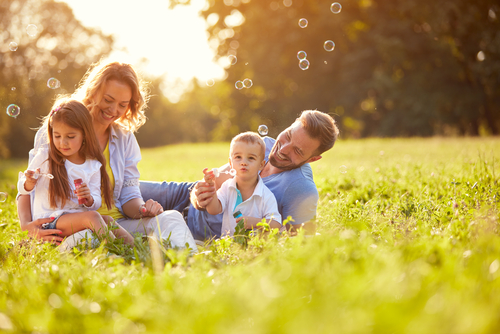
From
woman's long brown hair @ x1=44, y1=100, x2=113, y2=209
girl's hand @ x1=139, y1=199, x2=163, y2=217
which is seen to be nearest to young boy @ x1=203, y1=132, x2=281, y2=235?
girl's hand @ x1=139, y1=199, x2=163, y2=217

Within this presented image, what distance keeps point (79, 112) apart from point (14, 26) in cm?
2997

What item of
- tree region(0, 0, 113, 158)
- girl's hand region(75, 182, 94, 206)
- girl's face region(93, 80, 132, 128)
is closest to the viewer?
girl's hand region(75, 182, 94, 206)

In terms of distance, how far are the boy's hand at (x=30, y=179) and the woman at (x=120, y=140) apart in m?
0.20

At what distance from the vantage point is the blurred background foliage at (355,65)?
2141 cm

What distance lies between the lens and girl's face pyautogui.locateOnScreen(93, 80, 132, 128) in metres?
3.68

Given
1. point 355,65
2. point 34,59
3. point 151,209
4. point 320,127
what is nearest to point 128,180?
point 151,209

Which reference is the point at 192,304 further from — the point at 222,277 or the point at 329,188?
the point at 329,188

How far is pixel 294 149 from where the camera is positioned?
3.71 metres

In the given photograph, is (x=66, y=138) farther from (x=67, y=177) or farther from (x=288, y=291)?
(x=288, y=291)

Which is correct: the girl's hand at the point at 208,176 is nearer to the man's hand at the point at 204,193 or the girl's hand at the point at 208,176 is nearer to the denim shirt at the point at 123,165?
the man's hand at the point at 204,193

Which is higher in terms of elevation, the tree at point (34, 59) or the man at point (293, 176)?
the tree at point (34, 59)

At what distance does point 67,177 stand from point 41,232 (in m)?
0.47

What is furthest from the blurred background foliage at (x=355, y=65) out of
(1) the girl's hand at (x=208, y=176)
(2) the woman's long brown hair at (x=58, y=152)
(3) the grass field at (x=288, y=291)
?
(3) the grass field at (x=288, y=291)

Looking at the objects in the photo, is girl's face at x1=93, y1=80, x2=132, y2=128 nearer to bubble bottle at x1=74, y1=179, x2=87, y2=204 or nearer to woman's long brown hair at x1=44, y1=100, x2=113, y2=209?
woman's long brown hair at x1=44, y1=100, x2=113, y2=209
